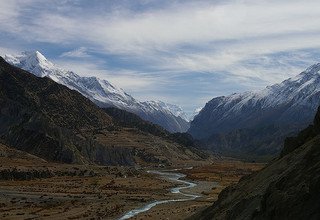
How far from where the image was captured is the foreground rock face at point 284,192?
25.0m

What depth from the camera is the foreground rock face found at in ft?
82.0

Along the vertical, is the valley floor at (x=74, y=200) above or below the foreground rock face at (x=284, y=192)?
below

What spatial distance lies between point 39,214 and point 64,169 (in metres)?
105

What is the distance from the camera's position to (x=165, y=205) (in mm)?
92062

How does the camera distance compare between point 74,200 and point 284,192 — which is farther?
point 74,200

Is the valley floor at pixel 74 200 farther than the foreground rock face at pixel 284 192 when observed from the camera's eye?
Yes

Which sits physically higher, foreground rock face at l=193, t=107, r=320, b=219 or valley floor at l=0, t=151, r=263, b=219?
foreground rock face at l=193, t=107, r=320, b=219

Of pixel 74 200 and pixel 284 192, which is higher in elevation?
pixel 284 192

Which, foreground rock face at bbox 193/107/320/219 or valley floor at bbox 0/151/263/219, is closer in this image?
foreground rock face at bbox 193/107/320/219

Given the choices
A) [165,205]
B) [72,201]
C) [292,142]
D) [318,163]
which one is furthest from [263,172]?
[72,201]

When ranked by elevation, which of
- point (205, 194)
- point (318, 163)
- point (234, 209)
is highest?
point (318, 163)

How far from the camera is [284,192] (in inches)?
1084

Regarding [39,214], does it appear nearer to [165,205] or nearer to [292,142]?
[165,205]

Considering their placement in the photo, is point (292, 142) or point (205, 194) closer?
point (292, 142)
